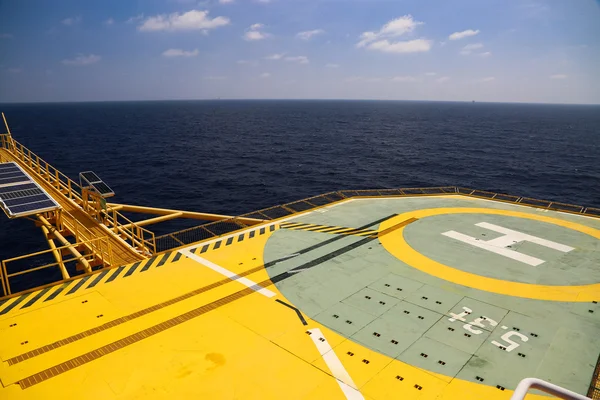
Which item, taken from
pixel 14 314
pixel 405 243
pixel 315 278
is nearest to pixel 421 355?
pixel 315 278

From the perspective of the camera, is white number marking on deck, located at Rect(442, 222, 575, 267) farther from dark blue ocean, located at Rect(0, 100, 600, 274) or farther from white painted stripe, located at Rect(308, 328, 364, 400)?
dark blue ocean, located at Rect(0, 100, 600, 274)

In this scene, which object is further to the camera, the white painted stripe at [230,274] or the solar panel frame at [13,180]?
the solar panel frame at [13,180]

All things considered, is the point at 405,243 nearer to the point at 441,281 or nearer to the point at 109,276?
the point at 441,281

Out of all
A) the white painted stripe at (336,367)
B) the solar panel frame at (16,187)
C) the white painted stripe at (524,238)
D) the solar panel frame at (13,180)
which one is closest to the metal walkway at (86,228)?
the solar panel frame at (16,187)

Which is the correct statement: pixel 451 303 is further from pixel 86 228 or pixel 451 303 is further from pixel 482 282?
pixel 86 228

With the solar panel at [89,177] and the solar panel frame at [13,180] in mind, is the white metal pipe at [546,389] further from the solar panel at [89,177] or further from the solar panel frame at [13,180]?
the solar panel frame at [13,180]

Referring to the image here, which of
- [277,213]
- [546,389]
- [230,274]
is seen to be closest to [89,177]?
[277,213]
